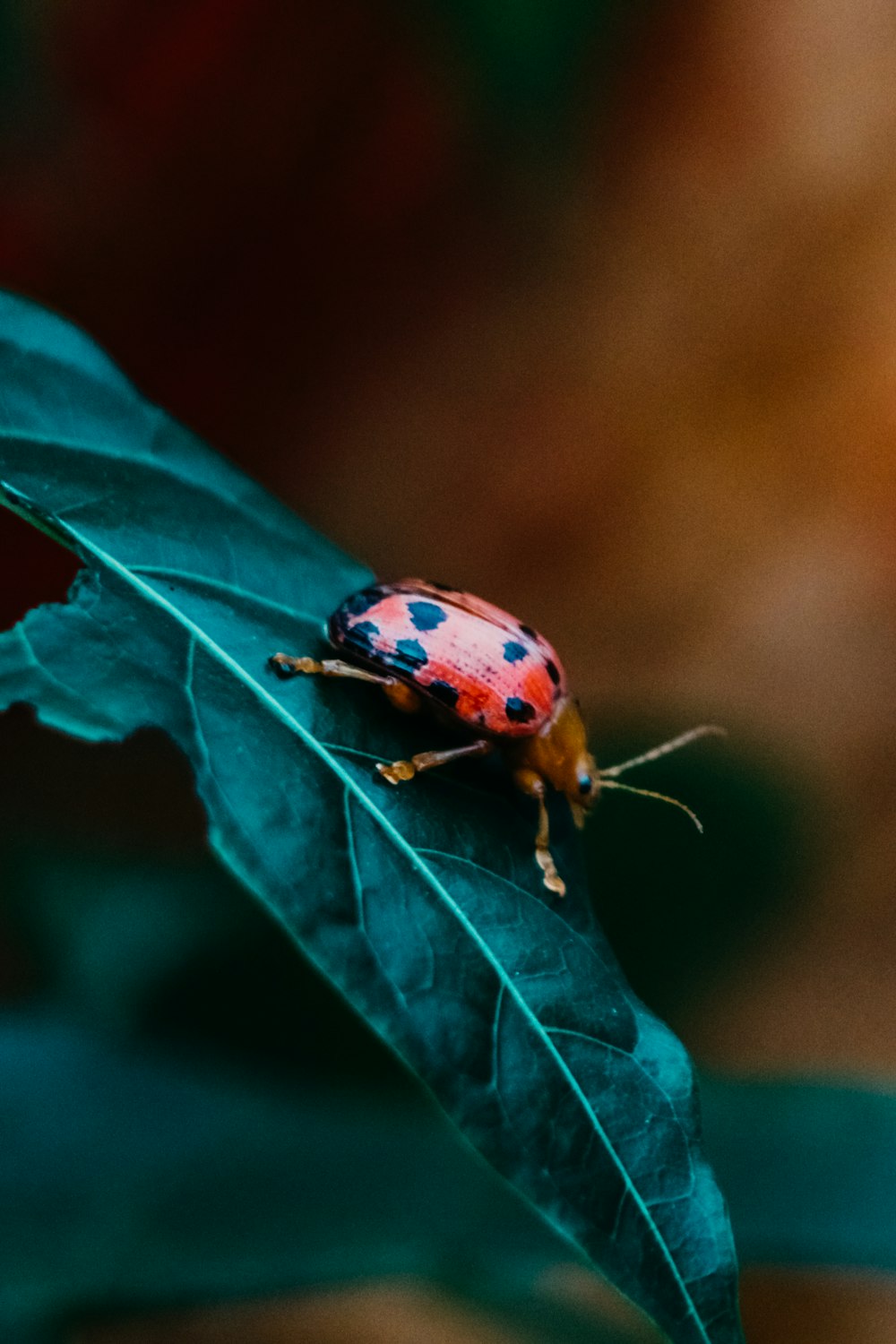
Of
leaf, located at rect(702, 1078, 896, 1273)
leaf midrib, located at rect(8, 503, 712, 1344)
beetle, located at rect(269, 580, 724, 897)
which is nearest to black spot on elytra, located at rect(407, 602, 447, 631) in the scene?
beetle, located at rect(269, 580, 724, 897)

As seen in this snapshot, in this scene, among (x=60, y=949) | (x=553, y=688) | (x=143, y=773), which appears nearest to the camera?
(x=553, y=688)

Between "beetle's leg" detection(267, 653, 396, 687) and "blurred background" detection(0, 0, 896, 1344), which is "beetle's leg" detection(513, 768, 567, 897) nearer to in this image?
"beetle's leg" detection(267, 653, 396, 687)

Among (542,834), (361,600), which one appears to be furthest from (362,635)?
(542,834)

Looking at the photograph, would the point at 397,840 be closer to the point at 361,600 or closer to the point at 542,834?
the point at 542,834

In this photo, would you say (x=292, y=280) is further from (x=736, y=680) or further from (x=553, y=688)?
(x=553, y=688)

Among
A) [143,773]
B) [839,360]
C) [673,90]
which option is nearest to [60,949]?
[143,773]
